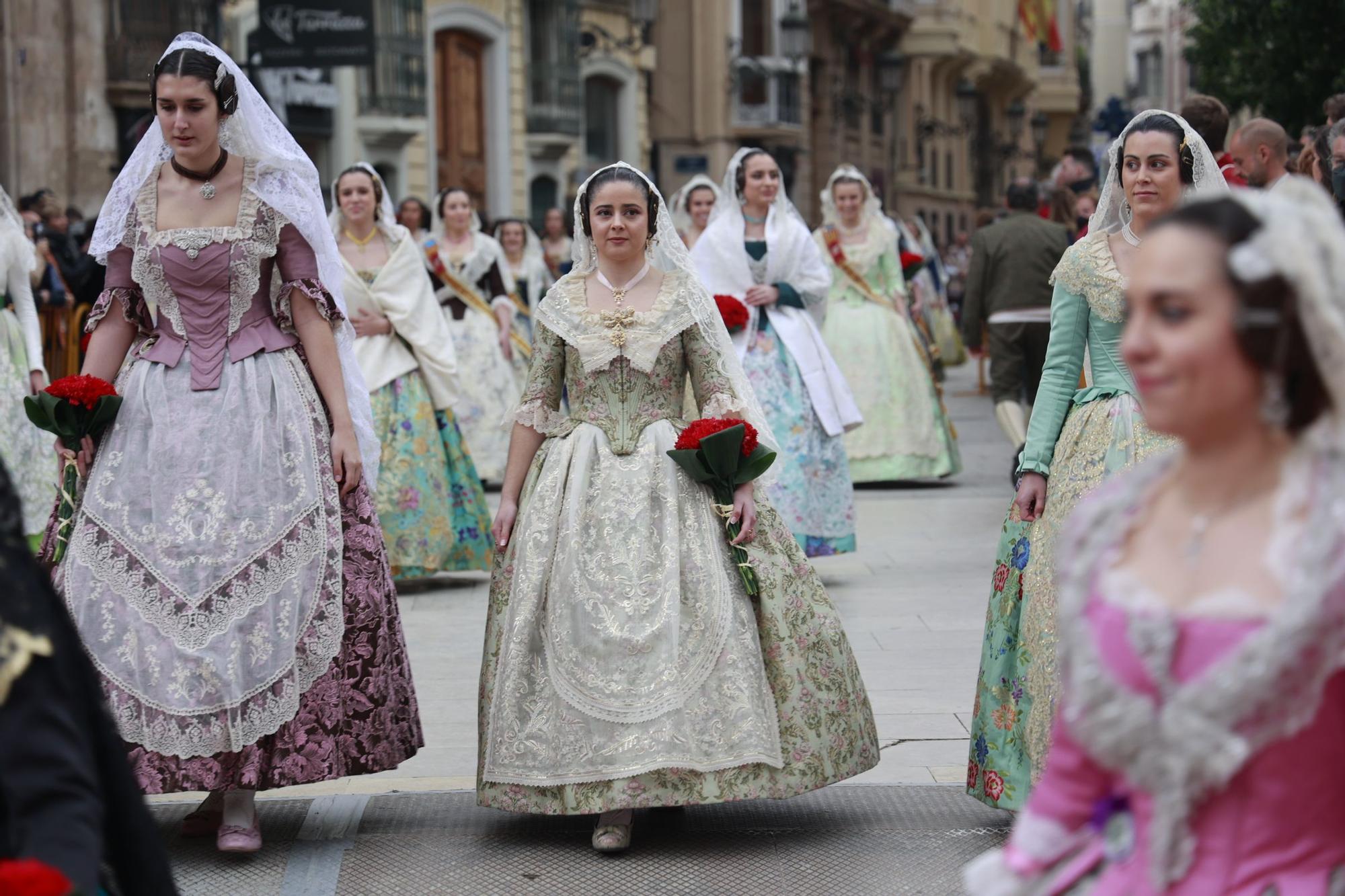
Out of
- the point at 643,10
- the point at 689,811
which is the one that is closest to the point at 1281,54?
the point at 689,811

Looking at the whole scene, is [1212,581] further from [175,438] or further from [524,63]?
[524,63]

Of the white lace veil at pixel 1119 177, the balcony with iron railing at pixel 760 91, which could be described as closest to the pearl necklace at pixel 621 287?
the white lace veil at pixel 1119 177

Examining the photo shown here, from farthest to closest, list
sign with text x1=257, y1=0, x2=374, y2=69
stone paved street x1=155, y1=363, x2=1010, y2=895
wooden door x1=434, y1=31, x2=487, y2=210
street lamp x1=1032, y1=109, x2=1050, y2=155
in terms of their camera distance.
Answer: street lamp x1=1032, y1=109, x2=1050, y2=155 → wooden door x1=434, y1=31, x2=487, y2=210 → sign with text x1=257, y1=0, x2=374, y2=69 → stone paved street x1=155, y1=363, x2=1010, y2=895

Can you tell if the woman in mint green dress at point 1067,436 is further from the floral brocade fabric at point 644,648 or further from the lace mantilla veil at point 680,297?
the lace mantilla veil at point 680,297

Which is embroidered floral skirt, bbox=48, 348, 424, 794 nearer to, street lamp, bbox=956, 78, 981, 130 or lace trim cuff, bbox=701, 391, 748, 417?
lace trim cuff, bbox=701, 391, 748, 417

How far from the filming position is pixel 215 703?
15.8ft

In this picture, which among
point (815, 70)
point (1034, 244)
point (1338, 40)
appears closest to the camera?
Result: point (1034, 244)

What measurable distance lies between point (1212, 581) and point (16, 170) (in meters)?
17.8

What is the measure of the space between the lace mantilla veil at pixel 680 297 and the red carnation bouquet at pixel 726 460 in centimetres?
14

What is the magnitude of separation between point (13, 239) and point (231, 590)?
4771mm

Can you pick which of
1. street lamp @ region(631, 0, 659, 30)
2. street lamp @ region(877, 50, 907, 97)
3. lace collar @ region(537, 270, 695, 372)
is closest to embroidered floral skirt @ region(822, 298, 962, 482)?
lace collar @ region(537, 270, 695, 372)

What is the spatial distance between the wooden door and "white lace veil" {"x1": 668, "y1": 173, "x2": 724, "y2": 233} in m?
14.2

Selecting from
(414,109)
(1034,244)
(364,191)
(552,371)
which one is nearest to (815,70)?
(414,109)

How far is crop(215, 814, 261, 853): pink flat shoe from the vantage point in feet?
16.0
